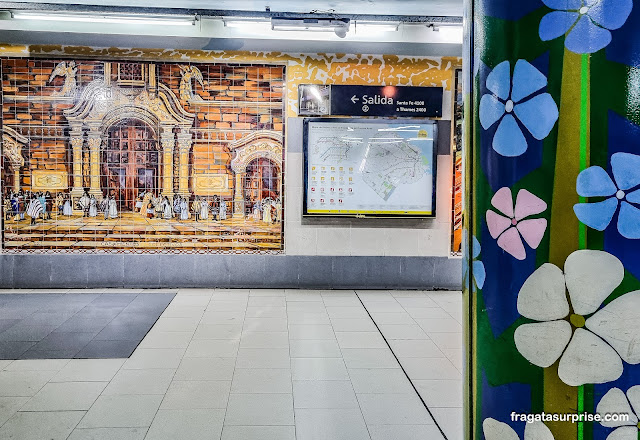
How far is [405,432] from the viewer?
2.69 meters

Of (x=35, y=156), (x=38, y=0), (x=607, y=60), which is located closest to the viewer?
(x=607, y=60)

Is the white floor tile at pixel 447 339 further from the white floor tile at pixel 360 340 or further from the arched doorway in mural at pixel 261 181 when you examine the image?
the arched doorway in mural at pixel 261 181

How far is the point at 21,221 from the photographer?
6.11 meters

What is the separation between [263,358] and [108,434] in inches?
54.3

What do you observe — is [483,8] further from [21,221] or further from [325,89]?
[21,221]

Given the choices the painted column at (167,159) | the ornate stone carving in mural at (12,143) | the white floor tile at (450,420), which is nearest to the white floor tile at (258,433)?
the white floor tile at (450,420)

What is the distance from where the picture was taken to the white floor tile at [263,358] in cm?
365

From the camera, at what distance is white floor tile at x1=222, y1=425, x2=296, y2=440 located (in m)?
2.60

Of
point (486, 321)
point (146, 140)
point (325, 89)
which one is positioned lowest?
point (486, 321)

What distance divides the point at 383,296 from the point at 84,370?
11.4ft

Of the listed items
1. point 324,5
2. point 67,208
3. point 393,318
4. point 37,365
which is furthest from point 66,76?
point 393,318

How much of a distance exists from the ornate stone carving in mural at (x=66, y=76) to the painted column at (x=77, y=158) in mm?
449

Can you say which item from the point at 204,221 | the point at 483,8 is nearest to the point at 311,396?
the point at 483,8

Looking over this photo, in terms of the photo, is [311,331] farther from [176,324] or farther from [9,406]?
[9,406]
